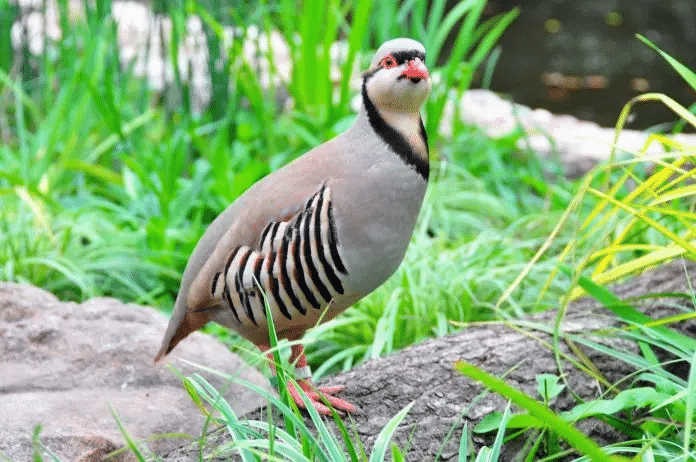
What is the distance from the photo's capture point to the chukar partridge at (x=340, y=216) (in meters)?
2.52

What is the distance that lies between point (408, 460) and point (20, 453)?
0.93 metres

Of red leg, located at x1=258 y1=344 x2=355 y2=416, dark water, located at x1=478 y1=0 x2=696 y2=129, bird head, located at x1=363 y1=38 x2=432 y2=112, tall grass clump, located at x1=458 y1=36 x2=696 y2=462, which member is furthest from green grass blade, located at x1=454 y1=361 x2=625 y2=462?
dark water, located at x1=478 y1=0 x2=696 y2=129

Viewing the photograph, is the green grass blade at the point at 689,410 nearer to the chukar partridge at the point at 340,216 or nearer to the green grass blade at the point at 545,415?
the green grass blade at the point at 545,415

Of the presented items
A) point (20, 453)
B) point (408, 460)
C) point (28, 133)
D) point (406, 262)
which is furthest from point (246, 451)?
point (28, 133)

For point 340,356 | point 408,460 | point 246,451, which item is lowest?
point 340,356

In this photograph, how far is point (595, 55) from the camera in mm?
9148

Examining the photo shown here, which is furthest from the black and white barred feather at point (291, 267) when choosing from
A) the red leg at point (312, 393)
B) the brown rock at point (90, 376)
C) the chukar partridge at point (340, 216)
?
the brown rock at point (90, 376)

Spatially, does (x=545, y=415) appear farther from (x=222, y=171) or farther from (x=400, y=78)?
(x=222, y=171)

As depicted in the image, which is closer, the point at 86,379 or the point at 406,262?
the point at 86,379

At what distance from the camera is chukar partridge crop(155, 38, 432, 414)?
2.52 meters

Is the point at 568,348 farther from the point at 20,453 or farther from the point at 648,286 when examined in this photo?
the point at 20,453

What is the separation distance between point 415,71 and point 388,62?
84mm

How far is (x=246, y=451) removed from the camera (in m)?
2.03

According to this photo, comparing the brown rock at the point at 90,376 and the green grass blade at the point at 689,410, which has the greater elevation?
the green grass blade at the point at 689,410
